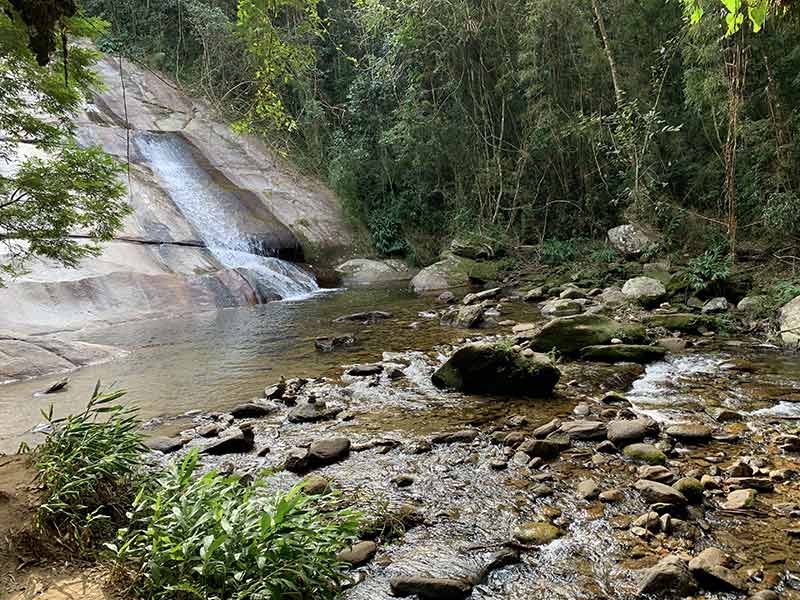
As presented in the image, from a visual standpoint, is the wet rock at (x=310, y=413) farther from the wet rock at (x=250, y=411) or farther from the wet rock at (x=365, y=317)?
the wet rock at (x=365, y=317)

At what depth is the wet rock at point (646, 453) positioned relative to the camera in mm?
4094

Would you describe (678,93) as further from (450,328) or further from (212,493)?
(212,493)

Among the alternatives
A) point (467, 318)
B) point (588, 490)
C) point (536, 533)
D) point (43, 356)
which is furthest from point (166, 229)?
point (536, 533)

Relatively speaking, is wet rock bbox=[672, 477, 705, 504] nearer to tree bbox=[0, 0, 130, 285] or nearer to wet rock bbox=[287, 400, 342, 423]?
wet rock bbox=[287, 400, 342, 423]

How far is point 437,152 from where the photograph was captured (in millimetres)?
17891

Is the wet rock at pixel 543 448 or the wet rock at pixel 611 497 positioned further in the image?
the wet rock at pixel 543 448

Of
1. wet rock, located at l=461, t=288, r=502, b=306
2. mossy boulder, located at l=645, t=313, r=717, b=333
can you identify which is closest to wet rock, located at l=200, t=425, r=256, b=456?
mossy boulder, located at l=645, t=313, r=717, b=333

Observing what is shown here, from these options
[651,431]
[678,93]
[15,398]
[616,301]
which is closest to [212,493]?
[651,431]

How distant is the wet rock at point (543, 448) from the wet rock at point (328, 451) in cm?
154

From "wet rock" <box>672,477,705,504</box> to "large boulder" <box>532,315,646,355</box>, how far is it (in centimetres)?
392

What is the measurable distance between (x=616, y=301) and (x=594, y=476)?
7.65m

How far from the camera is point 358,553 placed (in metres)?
3.04

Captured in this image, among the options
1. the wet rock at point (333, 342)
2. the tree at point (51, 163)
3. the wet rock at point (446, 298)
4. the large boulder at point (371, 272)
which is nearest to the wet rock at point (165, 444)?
the tree at point (51, 163)

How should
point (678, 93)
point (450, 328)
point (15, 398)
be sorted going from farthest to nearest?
point (678, 93) → point (450, 328) → point (15, 398)
